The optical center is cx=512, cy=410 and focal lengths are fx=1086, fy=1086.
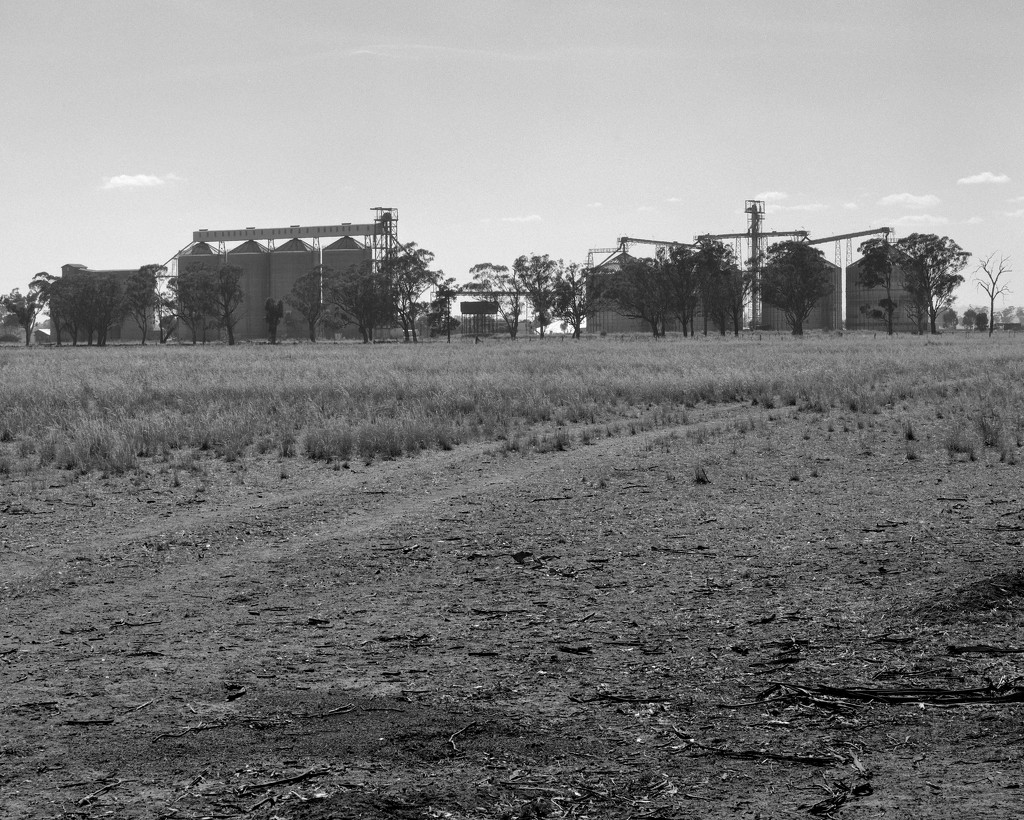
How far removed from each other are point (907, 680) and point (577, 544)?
4012mm

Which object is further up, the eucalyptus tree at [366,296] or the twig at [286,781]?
the eucalyptus tree at [366,296]

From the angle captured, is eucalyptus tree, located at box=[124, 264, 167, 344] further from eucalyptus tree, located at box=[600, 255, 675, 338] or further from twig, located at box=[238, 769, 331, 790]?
twig, located at box=[238, 769, 331, 790]

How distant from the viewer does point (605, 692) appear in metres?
5.55

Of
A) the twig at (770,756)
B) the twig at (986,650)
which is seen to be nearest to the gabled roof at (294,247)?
the twig at (986,650)

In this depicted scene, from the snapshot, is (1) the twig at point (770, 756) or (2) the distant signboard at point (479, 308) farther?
(2) the distant signboard at point (479, 308)

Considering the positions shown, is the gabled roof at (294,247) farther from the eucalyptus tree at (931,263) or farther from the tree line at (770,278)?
the eucalyptus tree at (931,263)

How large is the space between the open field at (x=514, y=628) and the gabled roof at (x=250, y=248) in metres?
130

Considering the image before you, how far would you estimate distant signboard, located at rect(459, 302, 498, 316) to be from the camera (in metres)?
116

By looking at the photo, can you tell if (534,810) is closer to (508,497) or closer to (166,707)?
(166,707)

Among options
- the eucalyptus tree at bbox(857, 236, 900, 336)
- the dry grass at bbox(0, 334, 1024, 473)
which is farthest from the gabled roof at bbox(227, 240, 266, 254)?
the dry grass at bbox(0, 334, 1024, 473)

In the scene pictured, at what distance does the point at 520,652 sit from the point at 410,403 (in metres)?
16.3

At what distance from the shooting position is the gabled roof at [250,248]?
141875mm

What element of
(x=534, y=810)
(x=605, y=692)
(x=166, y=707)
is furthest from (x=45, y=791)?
(x=605, y=692)

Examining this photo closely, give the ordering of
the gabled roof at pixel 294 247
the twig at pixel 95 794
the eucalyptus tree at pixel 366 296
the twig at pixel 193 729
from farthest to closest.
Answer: the gabled roof at pixel 294 247, the eucalyptus tree at pixel 366 296, the twig at pixel 193 729, the twig at pixel 95 794
